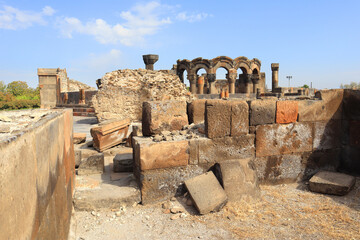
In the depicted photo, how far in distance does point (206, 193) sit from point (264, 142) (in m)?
1.45

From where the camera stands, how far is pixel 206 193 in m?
3.59

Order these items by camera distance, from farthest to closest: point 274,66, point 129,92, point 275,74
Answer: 1. point 275,74
2. point 274,66
3. point 129,92

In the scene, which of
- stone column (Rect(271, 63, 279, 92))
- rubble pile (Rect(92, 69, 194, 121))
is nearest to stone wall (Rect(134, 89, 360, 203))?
rubble pile (Rect(92, 69, 194, 121))

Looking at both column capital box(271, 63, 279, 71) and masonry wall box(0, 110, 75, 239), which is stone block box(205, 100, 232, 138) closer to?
masonry wall box(0, 110, 75, 239)

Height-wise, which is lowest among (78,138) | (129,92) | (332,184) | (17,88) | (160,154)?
(332,184)

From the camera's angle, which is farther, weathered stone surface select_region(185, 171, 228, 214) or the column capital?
the column capital

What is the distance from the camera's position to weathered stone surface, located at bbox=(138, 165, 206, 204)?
3754mm

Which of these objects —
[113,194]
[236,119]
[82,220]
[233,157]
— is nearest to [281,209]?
[233,157]

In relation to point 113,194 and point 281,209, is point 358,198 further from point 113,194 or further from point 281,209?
point 113,194

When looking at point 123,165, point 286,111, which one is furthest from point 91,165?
point 286,111

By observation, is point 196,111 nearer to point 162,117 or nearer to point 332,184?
point 162,117

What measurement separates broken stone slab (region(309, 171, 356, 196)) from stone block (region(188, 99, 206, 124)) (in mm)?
2024

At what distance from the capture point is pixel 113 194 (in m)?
3.72

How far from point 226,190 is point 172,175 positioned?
0.78m
